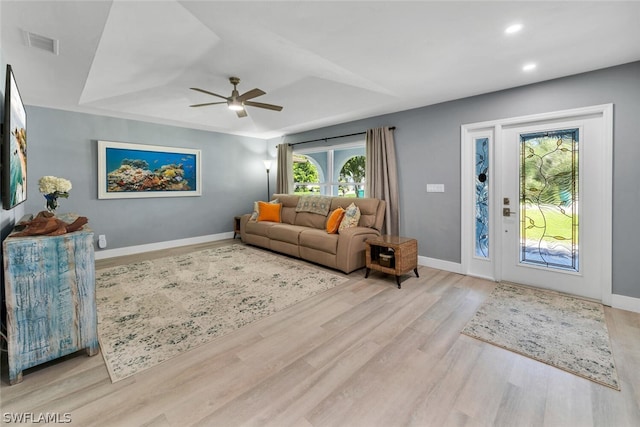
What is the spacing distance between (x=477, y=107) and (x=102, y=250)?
246 inches

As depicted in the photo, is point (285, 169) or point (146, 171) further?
point (285, 169)

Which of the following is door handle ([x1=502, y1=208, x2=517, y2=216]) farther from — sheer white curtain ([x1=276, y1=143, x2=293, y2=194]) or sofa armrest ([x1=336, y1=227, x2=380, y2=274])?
sheer white curtain ([x1=276, y1=143, x2=293, y2=194])

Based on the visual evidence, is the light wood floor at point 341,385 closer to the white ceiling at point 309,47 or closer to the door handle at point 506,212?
the door handle at point 506,212

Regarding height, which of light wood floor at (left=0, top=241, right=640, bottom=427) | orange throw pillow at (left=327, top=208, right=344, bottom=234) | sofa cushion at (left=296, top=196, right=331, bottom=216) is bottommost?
light wood floor at (left=0, top=241, right=640, bottom=427)

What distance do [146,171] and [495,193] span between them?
574cm

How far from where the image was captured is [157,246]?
5316mm

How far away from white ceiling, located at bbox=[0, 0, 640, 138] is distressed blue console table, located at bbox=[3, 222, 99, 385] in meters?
1.62

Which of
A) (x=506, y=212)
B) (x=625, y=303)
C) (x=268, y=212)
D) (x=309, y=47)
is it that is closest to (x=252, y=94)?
(x=309, y=47)

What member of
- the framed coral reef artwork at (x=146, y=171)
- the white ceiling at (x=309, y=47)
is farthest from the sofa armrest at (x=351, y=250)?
the framed coral reef artwork at (x=146, y=171)

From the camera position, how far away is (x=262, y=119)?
5.37m

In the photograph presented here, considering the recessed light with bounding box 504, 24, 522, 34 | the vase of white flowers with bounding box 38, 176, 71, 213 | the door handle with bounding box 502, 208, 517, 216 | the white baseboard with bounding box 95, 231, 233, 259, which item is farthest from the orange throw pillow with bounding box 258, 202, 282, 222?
the recessed light with bounding box 504, 24, 522, 34

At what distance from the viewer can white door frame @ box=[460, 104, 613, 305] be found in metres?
2.83

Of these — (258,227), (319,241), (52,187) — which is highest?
(52,187)

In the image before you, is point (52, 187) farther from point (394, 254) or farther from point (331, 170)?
point (331, 170)
